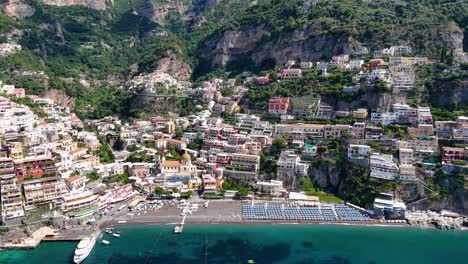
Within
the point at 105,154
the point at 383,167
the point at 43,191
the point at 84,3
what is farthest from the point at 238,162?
the point at 84,3

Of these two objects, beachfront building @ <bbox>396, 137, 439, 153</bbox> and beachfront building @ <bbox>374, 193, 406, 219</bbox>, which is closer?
beachfront building @ <bbox>374, 193, 406, 219</bbox>

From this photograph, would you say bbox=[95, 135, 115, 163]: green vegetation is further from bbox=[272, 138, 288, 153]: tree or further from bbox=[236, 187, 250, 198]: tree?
bbox=[272, 138, 288, 153]: tree

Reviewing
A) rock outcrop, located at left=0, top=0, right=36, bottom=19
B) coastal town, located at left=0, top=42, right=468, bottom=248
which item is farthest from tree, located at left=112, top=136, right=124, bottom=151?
rock outcrop, located at left=0, top=0, right=36, bottom=19

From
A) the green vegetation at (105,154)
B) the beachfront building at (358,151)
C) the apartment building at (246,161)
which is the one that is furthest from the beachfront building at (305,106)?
the green vegetation at (105,154)

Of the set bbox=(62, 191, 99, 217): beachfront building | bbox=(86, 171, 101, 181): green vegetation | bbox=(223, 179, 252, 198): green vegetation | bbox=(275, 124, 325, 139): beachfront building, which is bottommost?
bbox=(62, 191, 99, 217): beachfront building

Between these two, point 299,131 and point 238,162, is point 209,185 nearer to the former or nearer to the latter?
point 238,162

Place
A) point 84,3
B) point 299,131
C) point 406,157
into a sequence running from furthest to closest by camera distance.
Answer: point 84,3
point 299,131
point 406,157
